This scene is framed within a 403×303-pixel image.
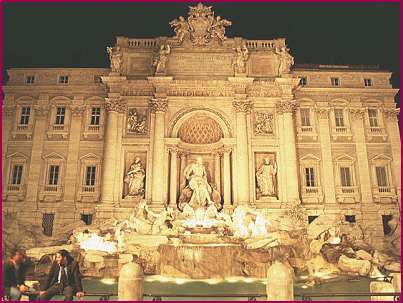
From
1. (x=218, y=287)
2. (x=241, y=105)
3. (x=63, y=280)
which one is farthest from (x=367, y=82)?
(x=63, y=280)

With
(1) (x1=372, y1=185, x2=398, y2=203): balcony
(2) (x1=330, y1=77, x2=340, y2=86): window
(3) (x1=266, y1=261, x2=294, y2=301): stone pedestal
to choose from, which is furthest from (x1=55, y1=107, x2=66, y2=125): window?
(1) (x1=372, y1=185, x2=398, y2=203): balcony

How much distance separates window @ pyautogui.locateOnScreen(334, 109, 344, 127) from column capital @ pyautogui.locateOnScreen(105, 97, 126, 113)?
49.4 ft

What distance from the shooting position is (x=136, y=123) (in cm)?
2473

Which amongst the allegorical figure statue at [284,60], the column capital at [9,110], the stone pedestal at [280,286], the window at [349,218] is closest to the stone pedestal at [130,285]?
the stone pedestal at [280,286]

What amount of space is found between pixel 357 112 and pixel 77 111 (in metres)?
20.1

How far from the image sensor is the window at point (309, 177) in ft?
82.0

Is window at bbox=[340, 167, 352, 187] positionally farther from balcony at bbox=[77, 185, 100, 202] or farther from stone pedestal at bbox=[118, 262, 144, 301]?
stone pedestal at bbox=[118, 262, 144, 301]

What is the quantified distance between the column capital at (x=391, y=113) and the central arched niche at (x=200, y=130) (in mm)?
12040

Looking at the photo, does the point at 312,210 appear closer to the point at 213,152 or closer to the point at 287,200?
the point at 287,200

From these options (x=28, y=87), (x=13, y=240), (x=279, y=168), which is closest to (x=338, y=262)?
(x=279, y=168)

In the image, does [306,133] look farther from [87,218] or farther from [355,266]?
[87,218]

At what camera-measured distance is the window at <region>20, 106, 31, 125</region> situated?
2617cm

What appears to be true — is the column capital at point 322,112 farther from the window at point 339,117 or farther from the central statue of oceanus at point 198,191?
the central statue of oceanus at point 198,191

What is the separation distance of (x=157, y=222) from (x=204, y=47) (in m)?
13.1
